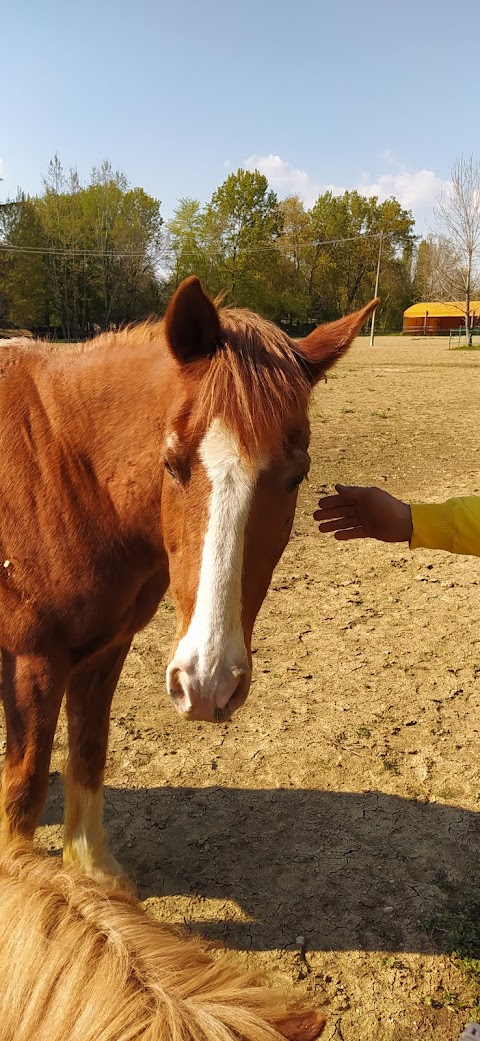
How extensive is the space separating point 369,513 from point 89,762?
150 cm

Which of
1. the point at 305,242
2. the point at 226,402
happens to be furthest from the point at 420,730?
the point at 305,242

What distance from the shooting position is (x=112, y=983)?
91 cm

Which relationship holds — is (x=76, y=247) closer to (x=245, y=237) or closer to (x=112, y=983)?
(x=245, y=237)

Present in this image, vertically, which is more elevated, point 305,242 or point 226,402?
point 305,242

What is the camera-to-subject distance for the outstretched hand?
7.67 feet

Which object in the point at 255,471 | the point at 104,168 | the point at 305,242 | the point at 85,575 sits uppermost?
the point at 104,168

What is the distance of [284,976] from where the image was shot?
226 centimetres

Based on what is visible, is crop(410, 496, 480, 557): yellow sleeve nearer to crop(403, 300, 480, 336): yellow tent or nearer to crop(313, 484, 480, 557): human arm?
crop(313, 484, 480, 557): human arm

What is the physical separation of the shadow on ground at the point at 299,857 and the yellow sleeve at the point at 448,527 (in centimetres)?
139

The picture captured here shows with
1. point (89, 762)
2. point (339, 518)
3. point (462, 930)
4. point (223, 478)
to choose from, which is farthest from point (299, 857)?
point (223, 478)

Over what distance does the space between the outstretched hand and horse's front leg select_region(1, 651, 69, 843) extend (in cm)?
107

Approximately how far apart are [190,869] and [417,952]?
3.04ft

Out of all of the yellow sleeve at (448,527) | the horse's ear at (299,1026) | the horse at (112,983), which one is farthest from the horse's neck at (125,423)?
the horse's ear at (299,1026)

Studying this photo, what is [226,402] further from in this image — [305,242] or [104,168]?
[305,242]
